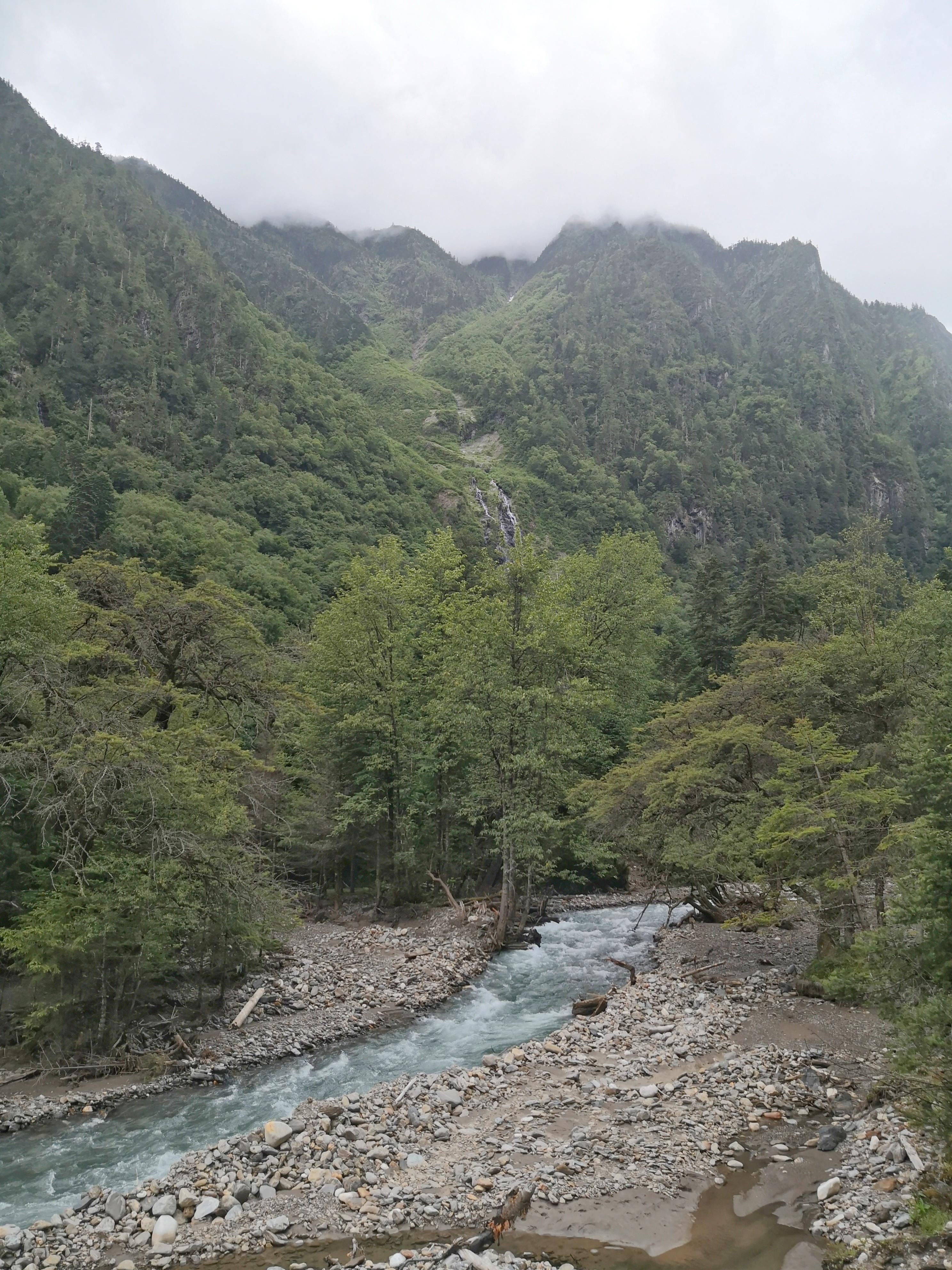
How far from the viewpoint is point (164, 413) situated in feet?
267

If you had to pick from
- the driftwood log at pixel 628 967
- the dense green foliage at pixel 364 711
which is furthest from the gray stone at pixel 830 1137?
the driftwood log at pixel 628 967

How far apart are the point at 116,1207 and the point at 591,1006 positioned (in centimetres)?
1056

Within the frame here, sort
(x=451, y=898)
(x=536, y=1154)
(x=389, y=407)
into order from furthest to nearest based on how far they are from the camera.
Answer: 1. (x=389, y=407)
2. (x=451, y=898)
3. (x=536, y=1154)

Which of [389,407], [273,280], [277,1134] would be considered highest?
[273,280]

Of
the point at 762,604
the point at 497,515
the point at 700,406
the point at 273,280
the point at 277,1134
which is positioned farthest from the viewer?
the point at 273,280

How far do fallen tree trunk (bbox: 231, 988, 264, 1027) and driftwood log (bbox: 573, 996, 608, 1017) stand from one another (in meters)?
7.08

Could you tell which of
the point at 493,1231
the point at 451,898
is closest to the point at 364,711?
the point at 451,898

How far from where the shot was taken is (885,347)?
175125 millimetres

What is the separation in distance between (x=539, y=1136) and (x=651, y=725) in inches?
595

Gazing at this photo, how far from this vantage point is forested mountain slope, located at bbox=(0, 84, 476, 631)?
57062mm

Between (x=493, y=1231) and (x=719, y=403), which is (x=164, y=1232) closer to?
(x=493, y=1231)

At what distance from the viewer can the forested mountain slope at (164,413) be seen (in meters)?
57.1

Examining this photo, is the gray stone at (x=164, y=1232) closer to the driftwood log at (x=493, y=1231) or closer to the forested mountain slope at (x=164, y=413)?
the driftwood log at (x=493, y=1231)

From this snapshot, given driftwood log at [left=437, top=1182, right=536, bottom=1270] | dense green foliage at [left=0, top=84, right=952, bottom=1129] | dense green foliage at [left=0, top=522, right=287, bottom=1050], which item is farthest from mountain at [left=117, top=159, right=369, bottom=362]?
driftwood log at [left=437, top=1182, right=536, bottom=1270]
